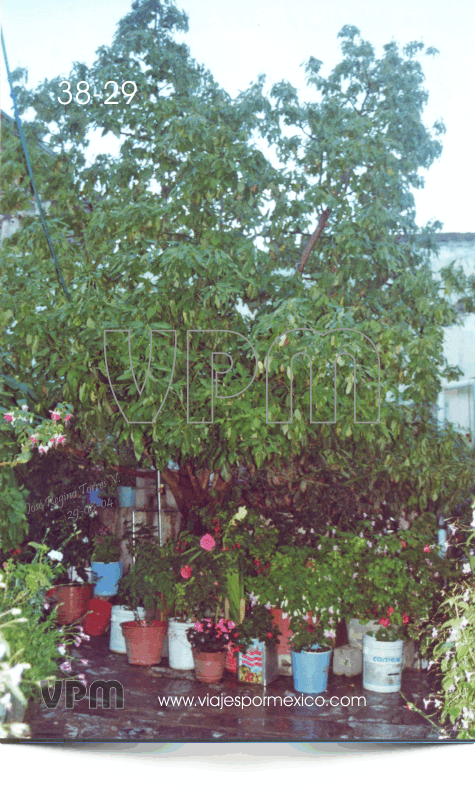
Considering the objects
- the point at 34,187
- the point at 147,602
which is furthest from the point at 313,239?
the point at 147,602

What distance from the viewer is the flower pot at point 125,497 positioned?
14.4ft

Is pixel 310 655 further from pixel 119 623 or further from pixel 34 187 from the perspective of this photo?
pixel 34 187

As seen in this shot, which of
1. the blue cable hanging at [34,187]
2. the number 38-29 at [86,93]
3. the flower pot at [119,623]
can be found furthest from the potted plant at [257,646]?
the number 38-29 at [86,93]

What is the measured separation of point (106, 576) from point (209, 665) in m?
0.85

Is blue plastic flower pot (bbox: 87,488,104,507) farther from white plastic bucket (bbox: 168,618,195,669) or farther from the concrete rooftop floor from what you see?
white plastic bucket (bbox: 168,618,195,669)

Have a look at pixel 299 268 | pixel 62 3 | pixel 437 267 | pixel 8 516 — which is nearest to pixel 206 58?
pixel 62 3

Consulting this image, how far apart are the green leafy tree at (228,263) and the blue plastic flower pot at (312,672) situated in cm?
98

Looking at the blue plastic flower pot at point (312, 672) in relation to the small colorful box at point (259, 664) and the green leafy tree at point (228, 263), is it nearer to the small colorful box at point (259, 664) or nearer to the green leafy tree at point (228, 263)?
the small colorful box at point (259, 664)

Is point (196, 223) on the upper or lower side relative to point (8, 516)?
upper

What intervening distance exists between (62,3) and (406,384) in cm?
311

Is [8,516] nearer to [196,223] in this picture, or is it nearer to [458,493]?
[196,223]

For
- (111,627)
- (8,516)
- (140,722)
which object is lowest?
(140,722)

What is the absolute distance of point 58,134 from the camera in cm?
438

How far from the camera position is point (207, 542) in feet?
14.8
